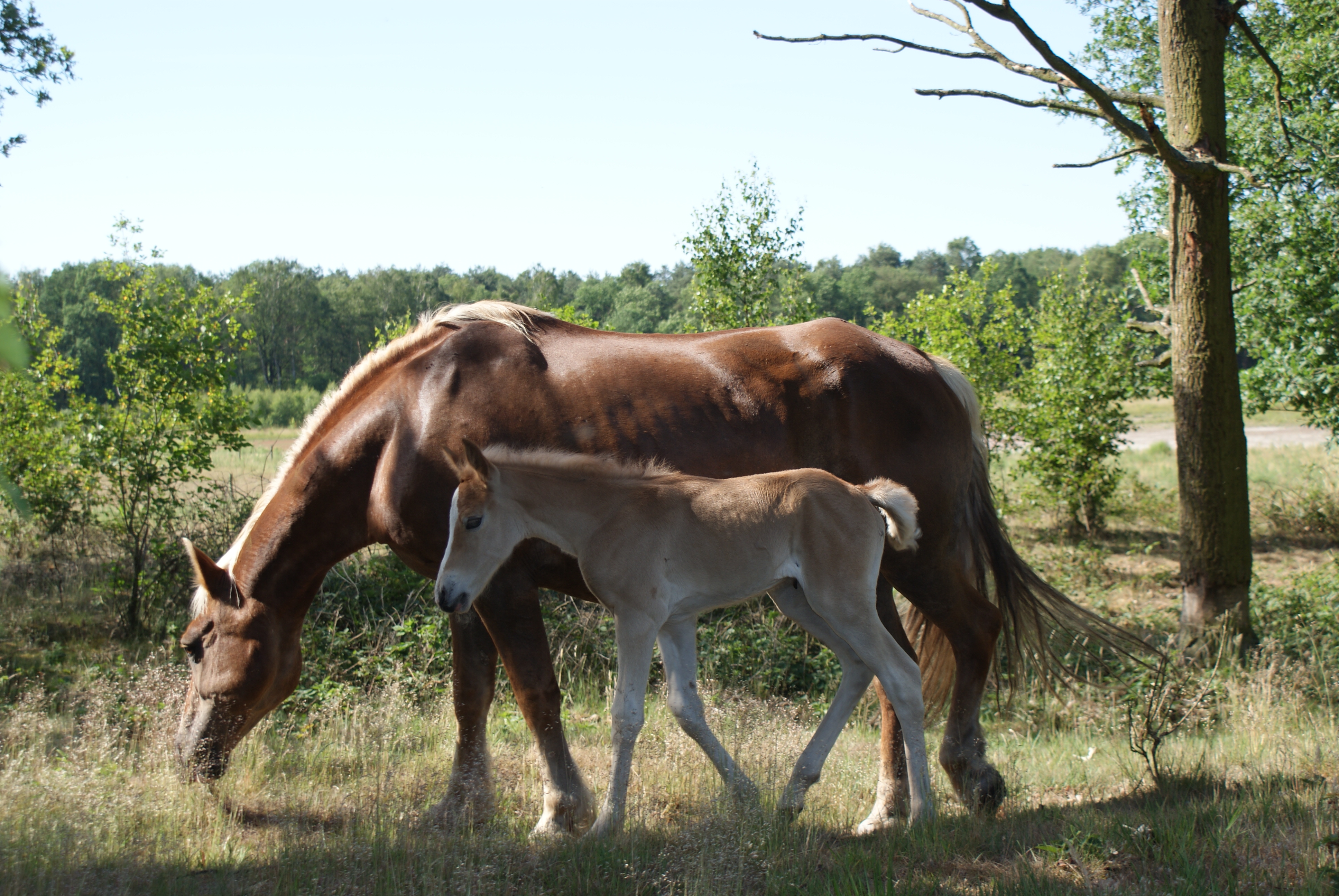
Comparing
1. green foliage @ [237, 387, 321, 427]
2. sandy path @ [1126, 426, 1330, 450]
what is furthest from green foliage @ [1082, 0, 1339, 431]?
green foliage @ [237, 387, 321, 427]

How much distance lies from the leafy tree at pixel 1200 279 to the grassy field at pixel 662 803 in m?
0.79

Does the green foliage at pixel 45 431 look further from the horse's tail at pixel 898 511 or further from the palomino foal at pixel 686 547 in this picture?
the horse's tail at pixel 898 511

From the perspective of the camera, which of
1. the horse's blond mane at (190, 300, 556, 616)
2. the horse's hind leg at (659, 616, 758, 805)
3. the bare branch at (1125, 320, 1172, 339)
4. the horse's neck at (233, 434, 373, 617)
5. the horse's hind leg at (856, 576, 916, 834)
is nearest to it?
the horse's hind leg at (659, 616, 758, 805)

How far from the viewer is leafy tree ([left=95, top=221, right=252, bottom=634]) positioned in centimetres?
869

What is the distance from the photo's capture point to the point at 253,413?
10156 mm

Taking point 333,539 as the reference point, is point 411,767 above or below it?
below

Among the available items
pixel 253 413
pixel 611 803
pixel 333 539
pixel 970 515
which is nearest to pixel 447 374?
pixel 333 539

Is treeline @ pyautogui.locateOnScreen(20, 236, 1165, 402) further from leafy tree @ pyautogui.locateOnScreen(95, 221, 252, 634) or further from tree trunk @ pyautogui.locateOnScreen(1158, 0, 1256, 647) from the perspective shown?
tree trunk @ pyautogui.locateOnScreen(1158, 0, 1256, 647)

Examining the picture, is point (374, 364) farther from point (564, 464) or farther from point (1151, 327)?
point (1151, 327)

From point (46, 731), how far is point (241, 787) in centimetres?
168

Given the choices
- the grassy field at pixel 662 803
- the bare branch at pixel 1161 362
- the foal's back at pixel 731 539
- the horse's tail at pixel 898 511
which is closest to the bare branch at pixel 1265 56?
the bare branch at pixel 1161 362

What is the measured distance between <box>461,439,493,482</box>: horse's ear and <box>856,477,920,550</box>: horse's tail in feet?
5.51

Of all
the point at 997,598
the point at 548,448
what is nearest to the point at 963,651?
A: the point at 997,598

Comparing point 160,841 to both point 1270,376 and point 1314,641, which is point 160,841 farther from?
point 1270,376
